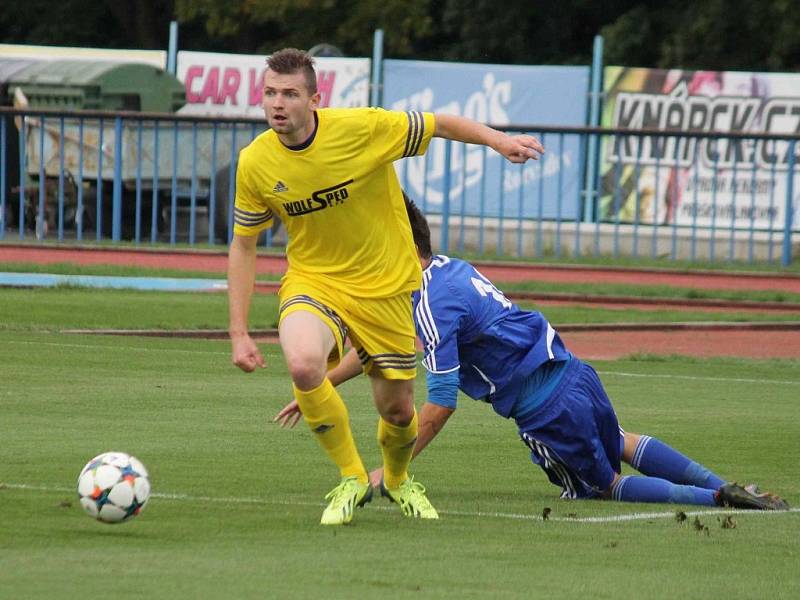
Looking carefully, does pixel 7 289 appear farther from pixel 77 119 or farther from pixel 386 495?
pixel 386 495

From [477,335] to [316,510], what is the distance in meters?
1.04

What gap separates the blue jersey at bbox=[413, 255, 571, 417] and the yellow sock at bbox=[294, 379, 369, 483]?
1.84 ft

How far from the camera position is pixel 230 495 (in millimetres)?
7492

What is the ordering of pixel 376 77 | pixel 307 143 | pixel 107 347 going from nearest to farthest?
pixel 307 143 → pixel 107 347 → pixel 376 77

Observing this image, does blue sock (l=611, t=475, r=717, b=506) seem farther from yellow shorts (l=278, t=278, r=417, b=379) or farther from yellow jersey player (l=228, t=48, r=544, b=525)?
yellow shorts (l=278, t=278, r=417, b=379)

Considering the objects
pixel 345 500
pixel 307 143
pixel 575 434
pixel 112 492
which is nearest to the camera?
pixel 112 492

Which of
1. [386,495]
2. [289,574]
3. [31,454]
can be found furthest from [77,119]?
[289,574]

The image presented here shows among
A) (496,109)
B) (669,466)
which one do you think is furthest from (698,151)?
(669,466)

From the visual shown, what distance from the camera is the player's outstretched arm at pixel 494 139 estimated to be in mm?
6949

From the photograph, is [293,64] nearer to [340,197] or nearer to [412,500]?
[340,197]

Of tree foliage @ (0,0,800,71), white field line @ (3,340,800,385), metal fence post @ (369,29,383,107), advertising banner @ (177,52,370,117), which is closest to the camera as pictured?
white field line @ (3,340,800,385)

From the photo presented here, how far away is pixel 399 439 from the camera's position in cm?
729

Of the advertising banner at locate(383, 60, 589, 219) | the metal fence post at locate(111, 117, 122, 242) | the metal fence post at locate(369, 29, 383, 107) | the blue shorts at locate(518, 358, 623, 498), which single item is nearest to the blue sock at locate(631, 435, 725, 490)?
the blue shorts at locate(518, 358, 623, 498)

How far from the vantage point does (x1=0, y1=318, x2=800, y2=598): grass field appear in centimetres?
574
